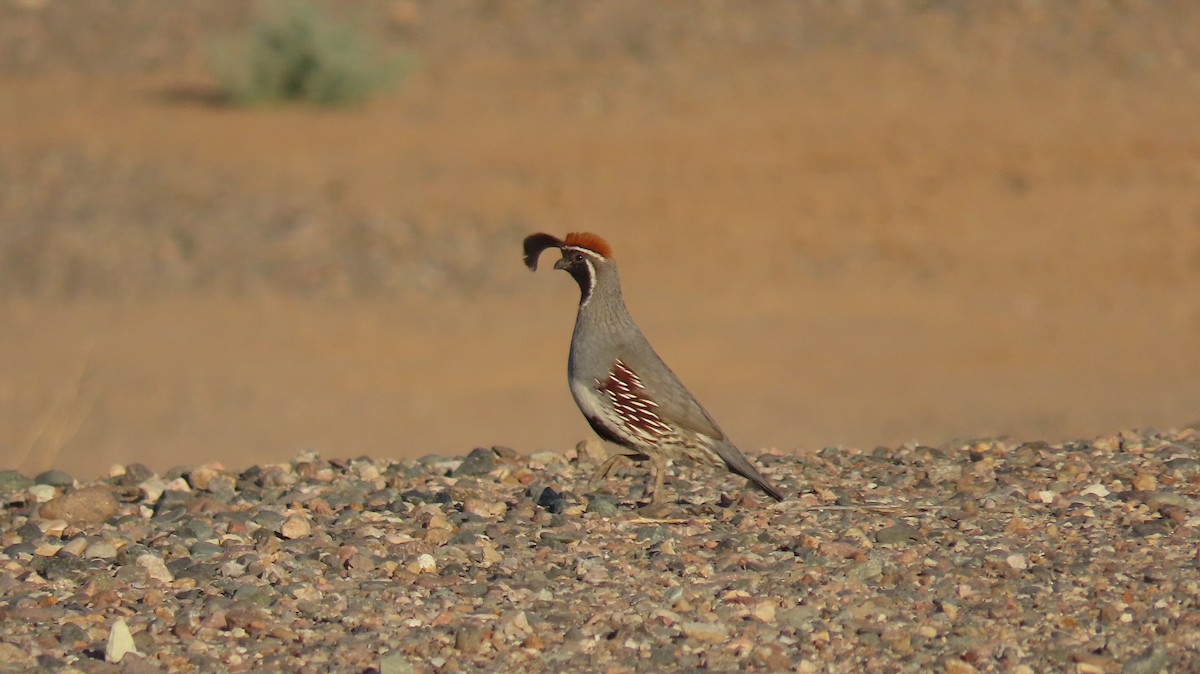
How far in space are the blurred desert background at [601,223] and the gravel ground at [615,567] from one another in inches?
259

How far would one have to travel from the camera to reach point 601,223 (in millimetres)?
19641

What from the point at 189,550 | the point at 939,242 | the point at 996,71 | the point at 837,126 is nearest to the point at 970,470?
the point at 189,550

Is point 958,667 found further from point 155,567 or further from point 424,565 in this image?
point 155,567

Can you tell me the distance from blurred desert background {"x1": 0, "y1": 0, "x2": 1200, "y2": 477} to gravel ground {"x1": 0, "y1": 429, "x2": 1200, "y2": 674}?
21.6 ft

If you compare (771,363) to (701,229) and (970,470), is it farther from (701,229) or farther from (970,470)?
(970,470)

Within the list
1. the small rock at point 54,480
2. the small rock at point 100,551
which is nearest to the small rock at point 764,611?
the small rock at point 100,551

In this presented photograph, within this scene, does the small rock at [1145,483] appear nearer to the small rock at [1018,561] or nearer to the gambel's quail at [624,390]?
the small rock at [1018,561]

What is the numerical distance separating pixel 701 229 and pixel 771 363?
4.08 m

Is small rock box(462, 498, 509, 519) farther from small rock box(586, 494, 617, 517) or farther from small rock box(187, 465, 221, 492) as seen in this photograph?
small rock box(187, 465, 221, 492)

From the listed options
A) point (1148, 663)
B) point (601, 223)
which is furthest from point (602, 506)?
point (601, 223)

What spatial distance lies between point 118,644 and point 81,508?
1.64 metres

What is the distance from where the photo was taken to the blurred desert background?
14836 millimetres

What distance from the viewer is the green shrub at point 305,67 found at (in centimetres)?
2328

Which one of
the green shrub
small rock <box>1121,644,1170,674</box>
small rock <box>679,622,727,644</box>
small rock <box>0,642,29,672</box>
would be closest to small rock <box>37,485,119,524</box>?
small rock <box>0,642,29,672</box>
